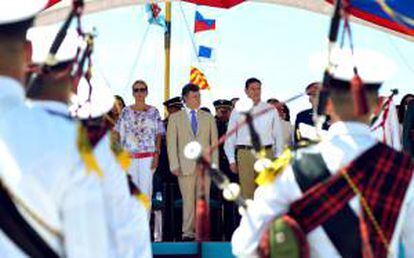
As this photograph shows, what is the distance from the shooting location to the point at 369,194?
4195 mm

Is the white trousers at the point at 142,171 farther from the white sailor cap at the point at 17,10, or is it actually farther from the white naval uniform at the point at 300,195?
the white sailor cap at the point at 17,10

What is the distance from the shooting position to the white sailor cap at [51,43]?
412 cm

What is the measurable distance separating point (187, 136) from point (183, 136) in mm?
41

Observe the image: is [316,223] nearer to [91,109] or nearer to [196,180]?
[91,109]

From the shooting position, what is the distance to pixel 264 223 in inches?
163

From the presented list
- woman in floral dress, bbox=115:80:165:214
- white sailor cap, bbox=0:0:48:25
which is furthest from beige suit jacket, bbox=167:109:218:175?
white sailor cap, bbox=0:0:48:25

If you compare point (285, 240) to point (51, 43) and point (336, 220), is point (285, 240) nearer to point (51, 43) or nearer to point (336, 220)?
point (336, 220)

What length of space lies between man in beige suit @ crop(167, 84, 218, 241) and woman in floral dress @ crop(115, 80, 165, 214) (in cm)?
15

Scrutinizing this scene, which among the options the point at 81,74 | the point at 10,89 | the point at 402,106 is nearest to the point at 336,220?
the point at 81,74

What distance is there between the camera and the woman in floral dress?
906cm

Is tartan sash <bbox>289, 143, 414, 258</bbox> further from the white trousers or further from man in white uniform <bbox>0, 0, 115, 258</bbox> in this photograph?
the white trousers

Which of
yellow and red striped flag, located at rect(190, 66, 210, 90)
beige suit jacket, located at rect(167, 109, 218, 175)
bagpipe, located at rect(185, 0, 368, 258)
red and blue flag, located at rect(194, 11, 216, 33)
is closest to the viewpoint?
bagpipe, located at rect(185, 0, 368, 258)

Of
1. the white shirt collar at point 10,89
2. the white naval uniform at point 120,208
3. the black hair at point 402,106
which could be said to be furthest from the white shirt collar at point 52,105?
the black hair at point 402,106

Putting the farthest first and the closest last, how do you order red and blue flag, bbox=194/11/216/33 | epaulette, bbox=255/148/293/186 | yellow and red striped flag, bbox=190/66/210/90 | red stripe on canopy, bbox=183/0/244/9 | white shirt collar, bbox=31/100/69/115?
1. red and blue flag, bbox=194/11/216/33
2. yellow and red striped flag, bbox=190/66/210/90
3. red stripe on canopy, bbox=183/0/244/9
4. epaulette, bbox=255/148/293/186
5. white shirt collar, bbox=31/100/69/115
